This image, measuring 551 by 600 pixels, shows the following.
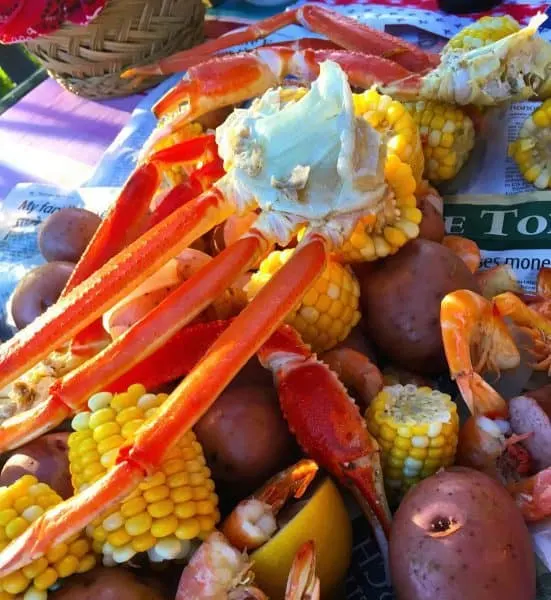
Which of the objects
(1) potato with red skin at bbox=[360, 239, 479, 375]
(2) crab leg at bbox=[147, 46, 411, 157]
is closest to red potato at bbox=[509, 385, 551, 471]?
(1) potato with red skin at bbox=[360, 239, 479, 375]

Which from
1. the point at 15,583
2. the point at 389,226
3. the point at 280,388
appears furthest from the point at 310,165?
the point at 15,583

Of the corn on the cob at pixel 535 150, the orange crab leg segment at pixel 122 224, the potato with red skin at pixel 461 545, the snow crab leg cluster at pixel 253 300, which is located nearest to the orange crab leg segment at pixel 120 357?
the snow crab leg cluster at pixel 253 300

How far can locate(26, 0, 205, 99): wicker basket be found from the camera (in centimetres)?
119

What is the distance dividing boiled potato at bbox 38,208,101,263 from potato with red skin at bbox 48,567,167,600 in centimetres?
42

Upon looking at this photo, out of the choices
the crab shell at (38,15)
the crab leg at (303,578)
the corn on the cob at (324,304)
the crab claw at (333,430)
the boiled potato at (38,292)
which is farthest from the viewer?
the crab shell at (38,15)

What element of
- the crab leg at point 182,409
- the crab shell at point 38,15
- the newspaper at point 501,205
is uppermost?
the crab shell at point 38,15

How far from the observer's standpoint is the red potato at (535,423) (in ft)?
1.87

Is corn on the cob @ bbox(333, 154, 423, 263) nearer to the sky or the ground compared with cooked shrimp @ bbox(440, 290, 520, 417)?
nearer to the sky

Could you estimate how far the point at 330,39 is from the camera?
1.02 m

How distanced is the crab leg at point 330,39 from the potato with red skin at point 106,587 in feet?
2.34

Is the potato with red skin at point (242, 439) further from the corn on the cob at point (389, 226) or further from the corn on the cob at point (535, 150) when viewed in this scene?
the corn on the cob at point (535, 150)

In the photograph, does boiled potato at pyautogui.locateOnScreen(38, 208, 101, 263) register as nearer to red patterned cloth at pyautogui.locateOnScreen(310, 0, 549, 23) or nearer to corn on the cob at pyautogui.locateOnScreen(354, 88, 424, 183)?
corn on the cob at pyautogui.locateOnScreen(354, 88, 424, 183)

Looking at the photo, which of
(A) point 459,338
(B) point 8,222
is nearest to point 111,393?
(A) point 459,338

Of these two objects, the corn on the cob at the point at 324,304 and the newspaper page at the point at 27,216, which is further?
the newspaper page at the point at 27,216
